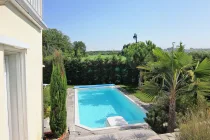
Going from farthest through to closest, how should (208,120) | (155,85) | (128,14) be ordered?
(128,14), (155,85), (208,120)

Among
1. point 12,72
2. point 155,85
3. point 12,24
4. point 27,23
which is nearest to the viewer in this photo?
point 12,24

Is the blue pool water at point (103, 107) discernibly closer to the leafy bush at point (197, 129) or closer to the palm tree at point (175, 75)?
the palm tree at point (175, 75)

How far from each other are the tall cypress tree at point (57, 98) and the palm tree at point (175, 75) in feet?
10.6

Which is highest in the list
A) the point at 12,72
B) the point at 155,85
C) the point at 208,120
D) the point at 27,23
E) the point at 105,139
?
the point at 27,23

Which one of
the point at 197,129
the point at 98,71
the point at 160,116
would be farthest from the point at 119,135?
the point at 98,71

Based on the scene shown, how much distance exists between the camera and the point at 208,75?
6793 millimetres

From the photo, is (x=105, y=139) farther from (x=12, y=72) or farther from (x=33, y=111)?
(x=12, y=72)

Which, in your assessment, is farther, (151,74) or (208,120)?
(151,74)

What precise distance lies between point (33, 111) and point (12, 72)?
1435 millimetres

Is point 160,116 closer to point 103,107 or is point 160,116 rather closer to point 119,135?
point 119,135

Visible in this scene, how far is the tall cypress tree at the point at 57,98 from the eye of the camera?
22.1ft

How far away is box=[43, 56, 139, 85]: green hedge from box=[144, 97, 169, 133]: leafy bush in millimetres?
13646

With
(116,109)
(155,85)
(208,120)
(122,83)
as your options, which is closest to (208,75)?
(155,85)

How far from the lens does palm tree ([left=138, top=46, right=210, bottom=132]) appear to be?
6.66 m
